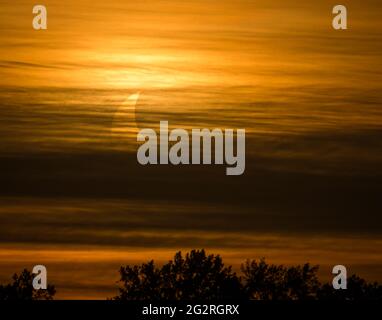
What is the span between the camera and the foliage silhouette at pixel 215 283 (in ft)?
179

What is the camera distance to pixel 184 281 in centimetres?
5544

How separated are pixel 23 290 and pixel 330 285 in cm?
1135

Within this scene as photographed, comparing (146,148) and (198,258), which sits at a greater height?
(146,148)

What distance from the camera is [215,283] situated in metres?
54.3

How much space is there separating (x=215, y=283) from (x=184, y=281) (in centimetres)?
152

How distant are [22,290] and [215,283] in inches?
290

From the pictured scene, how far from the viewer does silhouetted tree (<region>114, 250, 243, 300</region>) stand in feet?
179
